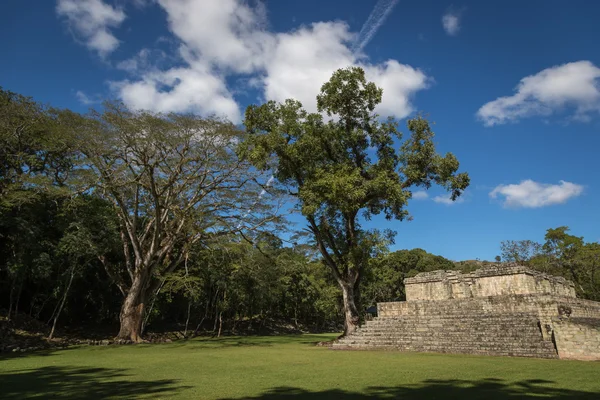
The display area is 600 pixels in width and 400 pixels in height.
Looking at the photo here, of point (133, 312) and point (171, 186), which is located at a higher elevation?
point (171, 186)

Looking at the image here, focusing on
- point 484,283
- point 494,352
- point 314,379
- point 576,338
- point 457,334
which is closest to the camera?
point 314,379

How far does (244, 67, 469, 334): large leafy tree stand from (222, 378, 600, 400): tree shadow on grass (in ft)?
32.7

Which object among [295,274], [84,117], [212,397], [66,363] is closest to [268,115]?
[84,117]

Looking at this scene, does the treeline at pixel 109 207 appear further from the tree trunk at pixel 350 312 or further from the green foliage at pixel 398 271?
the green foliage at pixel 398 271

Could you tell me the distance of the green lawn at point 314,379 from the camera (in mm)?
5707

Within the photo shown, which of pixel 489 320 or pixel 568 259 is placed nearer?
pixel 489 320

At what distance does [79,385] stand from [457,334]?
1084 centimetres

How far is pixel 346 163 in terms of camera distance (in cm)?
1738

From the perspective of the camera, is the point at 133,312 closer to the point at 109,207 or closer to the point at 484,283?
the point at 109,207

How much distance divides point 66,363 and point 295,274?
24.7m

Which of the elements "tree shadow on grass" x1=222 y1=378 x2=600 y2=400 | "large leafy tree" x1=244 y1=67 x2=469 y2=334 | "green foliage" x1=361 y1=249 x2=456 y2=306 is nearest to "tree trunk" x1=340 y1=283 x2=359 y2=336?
"large leafy tree" x1=244 y1=67 x2=469 y2=334

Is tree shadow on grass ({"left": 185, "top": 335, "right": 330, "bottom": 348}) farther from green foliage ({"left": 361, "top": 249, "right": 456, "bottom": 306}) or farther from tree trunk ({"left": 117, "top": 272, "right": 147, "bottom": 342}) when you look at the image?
green foliage ({"left": 361, "top": 249, "right": 456, "bottom": 306})

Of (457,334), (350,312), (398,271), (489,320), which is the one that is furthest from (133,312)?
(398,271)

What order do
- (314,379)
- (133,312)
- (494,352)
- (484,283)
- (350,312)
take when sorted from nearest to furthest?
(314,379) → (494,352) → (484,283) → (350,312) → (133,312)
